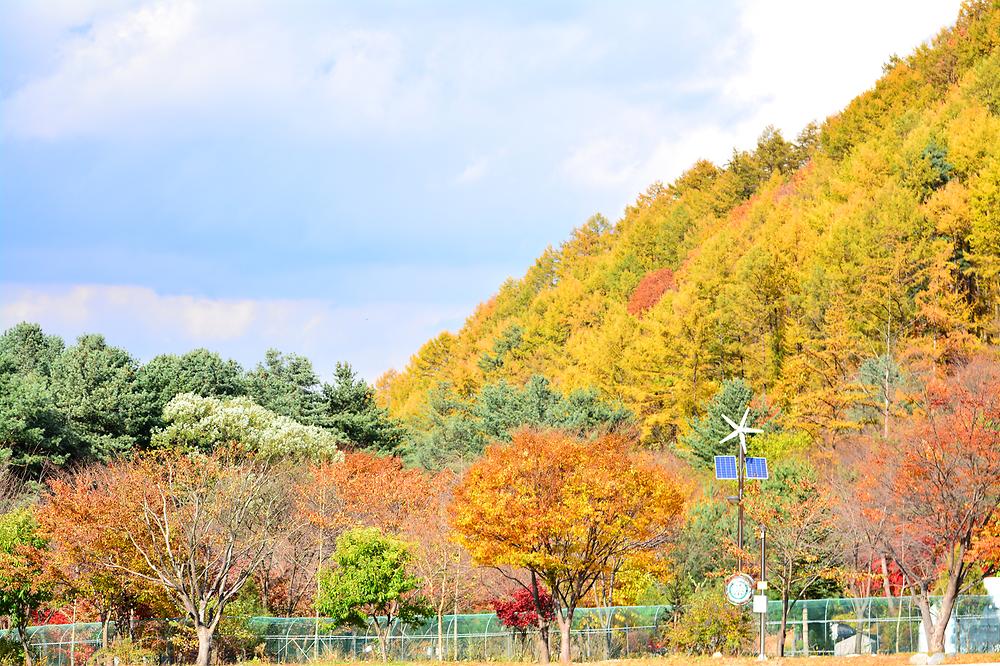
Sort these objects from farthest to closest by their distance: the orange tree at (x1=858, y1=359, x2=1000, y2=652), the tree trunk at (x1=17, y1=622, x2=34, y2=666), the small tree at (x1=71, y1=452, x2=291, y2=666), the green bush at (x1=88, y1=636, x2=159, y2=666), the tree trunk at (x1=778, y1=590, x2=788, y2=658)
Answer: the tree trunk at (x1=17, y1=622, x2=34, y2=666) → the green bush at (x1=88, y1=636, x2=159, y2=666) → the tree trunk at (x1=778, y1=590, x2=788, y2=658) → the small tree at (x1=71, y1=452, x2=291, y2=666) → the orange tree at (x1=858, y1=359, x2=1000, y2=652)

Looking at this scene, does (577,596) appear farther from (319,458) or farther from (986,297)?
(986,297)

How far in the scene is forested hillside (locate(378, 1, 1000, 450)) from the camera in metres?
57.1

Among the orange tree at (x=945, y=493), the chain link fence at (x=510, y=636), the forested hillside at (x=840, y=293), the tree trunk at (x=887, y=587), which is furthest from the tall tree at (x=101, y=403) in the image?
the orange tree at (x=945, y=493)

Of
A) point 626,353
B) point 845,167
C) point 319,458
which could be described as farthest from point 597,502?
point 845,167

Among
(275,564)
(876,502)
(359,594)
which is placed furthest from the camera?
(275,564)

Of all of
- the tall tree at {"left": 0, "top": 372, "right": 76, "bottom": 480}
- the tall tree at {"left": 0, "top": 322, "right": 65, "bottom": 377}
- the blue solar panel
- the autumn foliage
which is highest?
the autumn foliage

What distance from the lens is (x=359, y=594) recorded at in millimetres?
34062

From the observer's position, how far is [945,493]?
30016mm

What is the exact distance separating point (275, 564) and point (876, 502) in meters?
22.0

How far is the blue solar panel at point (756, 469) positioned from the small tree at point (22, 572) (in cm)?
2046

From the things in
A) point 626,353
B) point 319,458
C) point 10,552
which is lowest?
point 10,552

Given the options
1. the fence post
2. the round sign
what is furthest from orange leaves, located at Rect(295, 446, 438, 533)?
the round sign

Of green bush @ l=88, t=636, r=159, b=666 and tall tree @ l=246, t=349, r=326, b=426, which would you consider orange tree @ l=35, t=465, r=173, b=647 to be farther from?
tall tree @ l=246, t=349, r=326, b=426

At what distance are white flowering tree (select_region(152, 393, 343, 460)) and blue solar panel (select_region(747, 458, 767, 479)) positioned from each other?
27.2m
